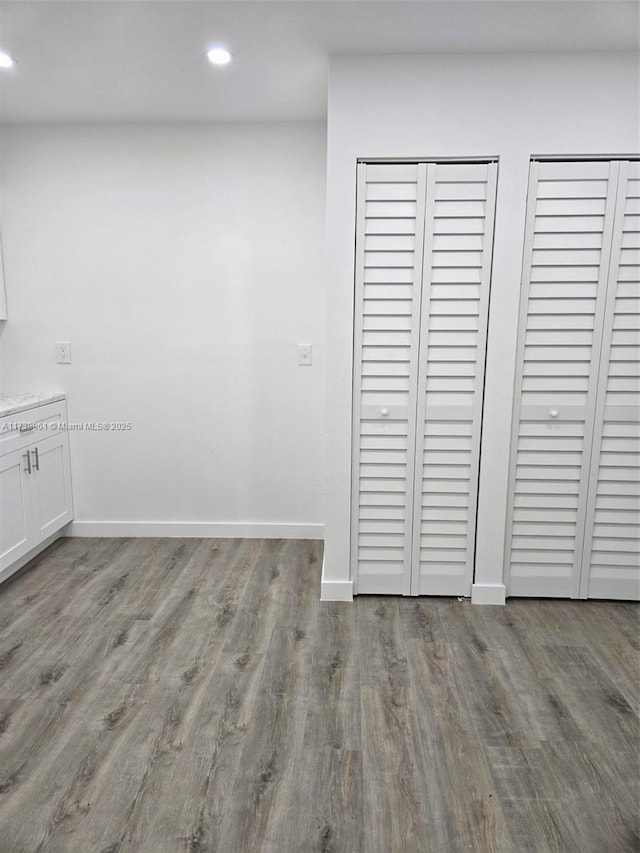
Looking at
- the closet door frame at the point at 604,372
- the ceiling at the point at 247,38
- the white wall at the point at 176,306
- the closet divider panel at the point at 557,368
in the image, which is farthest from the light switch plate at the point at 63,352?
the closet door frame at the point at 604,372

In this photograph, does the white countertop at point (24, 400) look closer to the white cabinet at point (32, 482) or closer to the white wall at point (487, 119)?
the white cabinet at point (32, 482)

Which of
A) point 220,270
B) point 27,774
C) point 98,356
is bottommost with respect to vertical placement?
point 27,774

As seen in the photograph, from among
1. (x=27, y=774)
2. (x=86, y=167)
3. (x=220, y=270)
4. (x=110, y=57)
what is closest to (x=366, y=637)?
(x=27, y=774)

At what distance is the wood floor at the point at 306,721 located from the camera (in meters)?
1.58

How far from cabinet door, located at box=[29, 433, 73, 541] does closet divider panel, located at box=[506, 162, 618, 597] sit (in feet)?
8.14

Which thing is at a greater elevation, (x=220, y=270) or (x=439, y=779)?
(x=220, y=270)

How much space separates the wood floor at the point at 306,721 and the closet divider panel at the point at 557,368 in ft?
0.98

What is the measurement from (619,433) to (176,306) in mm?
2452

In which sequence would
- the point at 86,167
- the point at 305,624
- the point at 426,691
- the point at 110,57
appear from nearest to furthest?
the point at 426,691
the point at 110,57
the point at 305,624
the point at 86,167

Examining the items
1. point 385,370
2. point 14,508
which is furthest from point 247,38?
point 14,508

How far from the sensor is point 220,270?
339 centimetres

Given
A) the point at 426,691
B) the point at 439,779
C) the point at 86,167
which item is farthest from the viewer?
the point at 86,167

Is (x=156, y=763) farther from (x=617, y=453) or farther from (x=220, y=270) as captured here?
(x=220, y=270)

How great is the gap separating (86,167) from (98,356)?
1.07 metres
